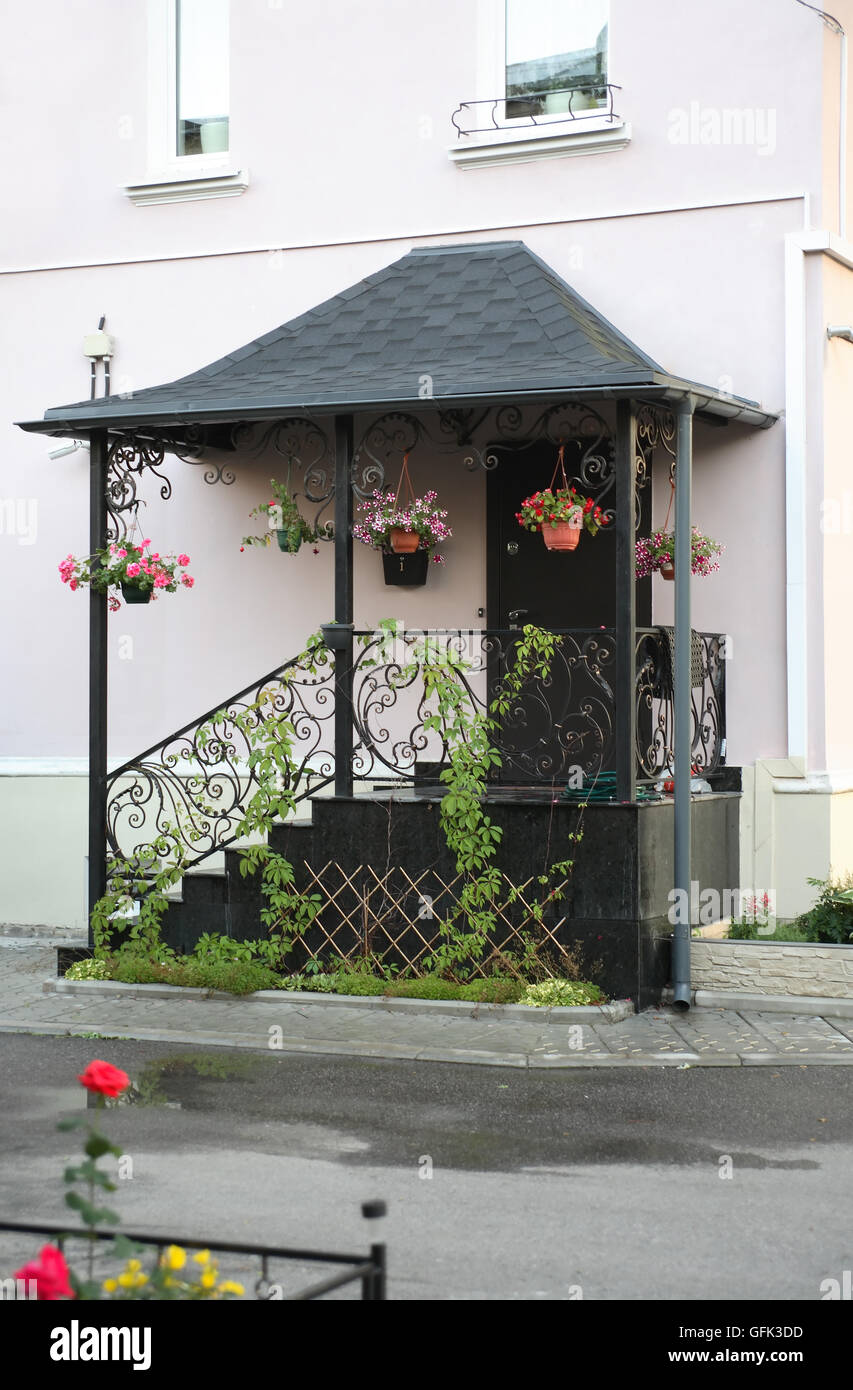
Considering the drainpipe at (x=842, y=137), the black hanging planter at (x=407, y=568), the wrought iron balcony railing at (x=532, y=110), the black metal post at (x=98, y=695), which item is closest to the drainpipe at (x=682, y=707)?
the drainpipe at (x=842, y=137)

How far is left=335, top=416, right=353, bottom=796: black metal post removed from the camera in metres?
10.0

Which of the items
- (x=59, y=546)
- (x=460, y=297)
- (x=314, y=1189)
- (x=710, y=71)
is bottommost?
(x=314, y=1189)

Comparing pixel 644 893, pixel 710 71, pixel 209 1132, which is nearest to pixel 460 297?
pixel 710 71

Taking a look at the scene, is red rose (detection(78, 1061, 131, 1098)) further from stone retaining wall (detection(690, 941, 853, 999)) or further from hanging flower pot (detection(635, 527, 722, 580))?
hanging flower pot (detection(635, 527, 722, 580))

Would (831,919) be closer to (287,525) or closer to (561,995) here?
(561,995)

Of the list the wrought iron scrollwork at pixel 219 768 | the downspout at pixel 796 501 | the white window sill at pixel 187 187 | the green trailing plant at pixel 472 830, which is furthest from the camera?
Result: the white window sill at pixel 187 187

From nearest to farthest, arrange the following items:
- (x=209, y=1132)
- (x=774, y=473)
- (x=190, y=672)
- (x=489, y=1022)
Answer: (x=209, y=1132) → (x=489, y=1022) → (x=774, y=473) → (x=190, y=672)

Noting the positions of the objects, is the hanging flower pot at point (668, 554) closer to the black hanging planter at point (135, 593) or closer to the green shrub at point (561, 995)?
the green shrub at point (561, 995)

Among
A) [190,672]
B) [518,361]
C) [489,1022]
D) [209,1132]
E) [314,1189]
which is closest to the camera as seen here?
[314,1189]

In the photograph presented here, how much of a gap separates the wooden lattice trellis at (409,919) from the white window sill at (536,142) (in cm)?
516

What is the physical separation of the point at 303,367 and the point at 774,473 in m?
3.16

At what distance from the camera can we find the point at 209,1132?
6922 mm

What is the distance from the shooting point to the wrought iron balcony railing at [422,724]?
9.88m

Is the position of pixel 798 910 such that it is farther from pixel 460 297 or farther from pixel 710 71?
pixel 710 71
